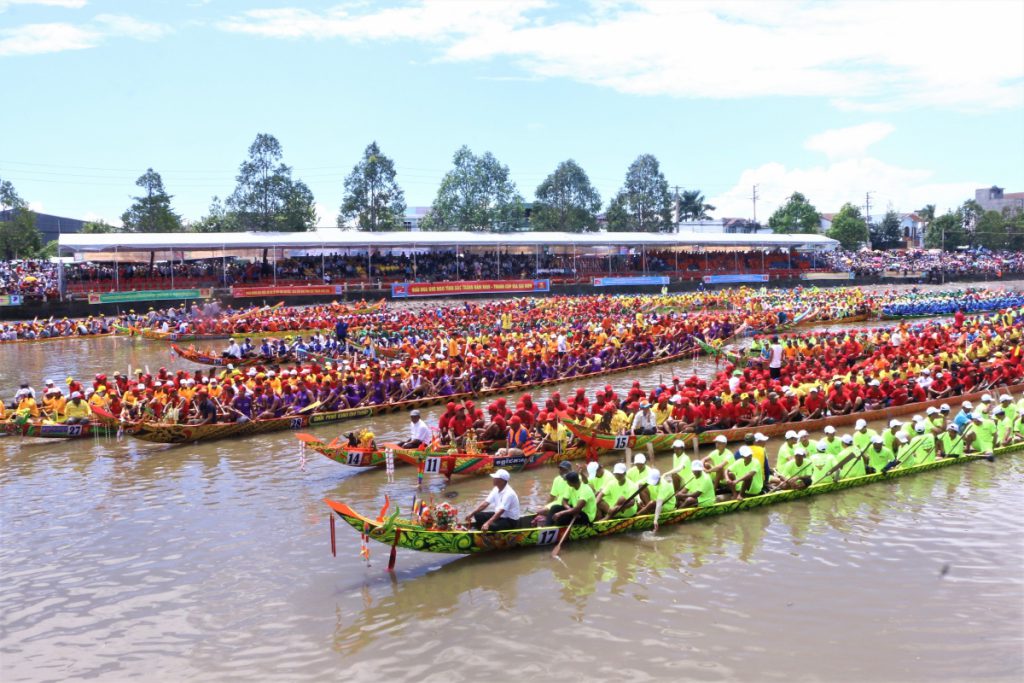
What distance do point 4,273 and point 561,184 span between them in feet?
141

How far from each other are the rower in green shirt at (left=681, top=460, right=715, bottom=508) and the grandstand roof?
37340 mm

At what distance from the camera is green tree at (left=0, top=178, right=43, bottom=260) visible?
54.9 metres

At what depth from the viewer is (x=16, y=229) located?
55250 millimetres

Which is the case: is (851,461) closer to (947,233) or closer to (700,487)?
(700,487)

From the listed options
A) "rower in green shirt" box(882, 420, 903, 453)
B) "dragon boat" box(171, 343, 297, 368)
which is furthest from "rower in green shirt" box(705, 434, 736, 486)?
"dragon boat" box(171, 343, 297, 368)

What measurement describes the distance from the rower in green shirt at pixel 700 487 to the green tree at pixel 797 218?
79.1m

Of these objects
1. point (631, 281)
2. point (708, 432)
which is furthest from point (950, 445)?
point (631, 281)

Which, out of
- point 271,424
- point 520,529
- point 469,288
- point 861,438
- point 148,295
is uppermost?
point 469,288

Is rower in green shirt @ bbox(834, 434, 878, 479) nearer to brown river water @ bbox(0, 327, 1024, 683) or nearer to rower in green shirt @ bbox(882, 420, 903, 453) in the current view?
brown river water @ bbox(0, 327, 1024, 683)

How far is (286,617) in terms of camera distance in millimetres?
8812

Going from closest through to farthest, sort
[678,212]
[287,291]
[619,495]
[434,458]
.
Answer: [619,495]
[434,458]
[287,291]
[678,212]

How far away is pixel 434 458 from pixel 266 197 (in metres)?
54.0

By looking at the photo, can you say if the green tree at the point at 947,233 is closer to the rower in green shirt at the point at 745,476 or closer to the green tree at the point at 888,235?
the green tree at the point at 888,235

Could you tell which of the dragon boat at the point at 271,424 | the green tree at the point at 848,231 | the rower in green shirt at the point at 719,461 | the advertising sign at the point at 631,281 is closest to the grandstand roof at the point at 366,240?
the advertising sign at the point at 631,281
